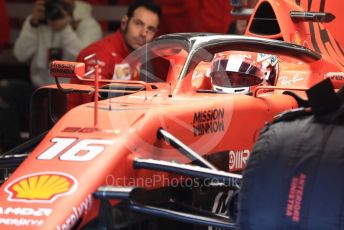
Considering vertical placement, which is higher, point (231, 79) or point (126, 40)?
point (231, 79)

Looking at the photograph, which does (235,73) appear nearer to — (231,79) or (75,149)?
(231,79)

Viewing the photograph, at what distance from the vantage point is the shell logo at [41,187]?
4832mm

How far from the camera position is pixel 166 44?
6188 mm

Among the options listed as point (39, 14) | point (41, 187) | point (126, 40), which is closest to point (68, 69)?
point (41, 187)

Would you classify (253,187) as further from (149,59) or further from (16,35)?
(16,35)

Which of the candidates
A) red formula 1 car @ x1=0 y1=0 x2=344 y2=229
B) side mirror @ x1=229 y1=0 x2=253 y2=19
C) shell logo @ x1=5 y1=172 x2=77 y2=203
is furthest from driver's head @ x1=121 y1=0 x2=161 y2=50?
shell logo @ x1=5 y1=172 x2=77 y2=203

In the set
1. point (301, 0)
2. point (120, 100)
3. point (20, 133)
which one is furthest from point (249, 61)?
point (20, 133)

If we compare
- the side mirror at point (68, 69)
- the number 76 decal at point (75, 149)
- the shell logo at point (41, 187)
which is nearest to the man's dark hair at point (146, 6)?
the side mirror at point (68, 69)

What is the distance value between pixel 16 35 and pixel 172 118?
573cm

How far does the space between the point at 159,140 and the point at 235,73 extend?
1100mm

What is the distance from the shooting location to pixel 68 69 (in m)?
5.53

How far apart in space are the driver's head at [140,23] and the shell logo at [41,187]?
12.1 feet

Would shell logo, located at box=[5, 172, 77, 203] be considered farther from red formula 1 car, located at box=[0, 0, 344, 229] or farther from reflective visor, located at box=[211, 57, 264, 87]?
reflective visor, located at box=[211, 57, 264, 87]

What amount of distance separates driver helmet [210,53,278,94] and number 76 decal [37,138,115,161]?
1.19m
